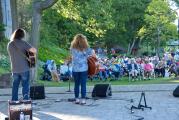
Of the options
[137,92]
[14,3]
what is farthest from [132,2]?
[137,92]

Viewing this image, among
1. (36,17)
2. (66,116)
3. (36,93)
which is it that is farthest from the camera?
(36,17)

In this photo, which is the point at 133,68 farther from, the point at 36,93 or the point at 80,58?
the point at 80,58

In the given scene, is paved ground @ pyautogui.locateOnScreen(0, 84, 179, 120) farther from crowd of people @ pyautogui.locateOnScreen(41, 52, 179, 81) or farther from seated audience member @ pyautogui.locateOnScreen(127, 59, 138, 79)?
seated audience member @ pyautogui.locateOnScreen(127, 59, 138, 79)

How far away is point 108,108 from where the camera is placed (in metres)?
10.7

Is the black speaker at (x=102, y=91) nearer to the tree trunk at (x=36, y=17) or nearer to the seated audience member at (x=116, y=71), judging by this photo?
the tree trunk at (x=36, y=17)

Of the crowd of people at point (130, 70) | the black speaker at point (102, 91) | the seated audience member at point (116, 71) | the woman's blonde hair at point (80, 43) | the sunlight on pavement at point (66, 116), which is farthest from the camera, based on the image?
the seated audience member at point (116, 71)

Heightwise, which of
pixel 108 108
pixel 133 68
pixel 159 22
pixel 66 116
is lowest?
pixel 66 116

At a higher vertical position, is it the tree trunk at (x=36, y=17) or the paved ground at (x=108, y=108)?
the tree trunk at (x=36, y=17)

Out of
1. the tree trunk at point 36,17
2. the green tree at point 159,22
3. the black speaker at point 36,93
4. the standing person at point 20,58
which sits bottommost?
the black speaker at point 36,93

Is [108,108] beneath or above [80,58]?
beneath

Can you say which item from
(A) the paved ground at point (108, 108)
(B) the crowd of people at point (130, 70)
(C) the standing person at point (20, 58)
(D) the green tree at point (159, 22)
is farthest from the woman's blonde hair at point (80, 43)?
(D) the green tree at point (159, 22)

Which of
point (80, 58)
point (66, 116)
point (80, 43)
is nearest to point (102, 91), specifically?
point (80, 58)

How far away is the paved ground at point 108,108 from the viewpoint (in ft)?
31.2

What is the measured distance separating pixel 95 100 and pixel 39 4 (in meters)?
7.19
